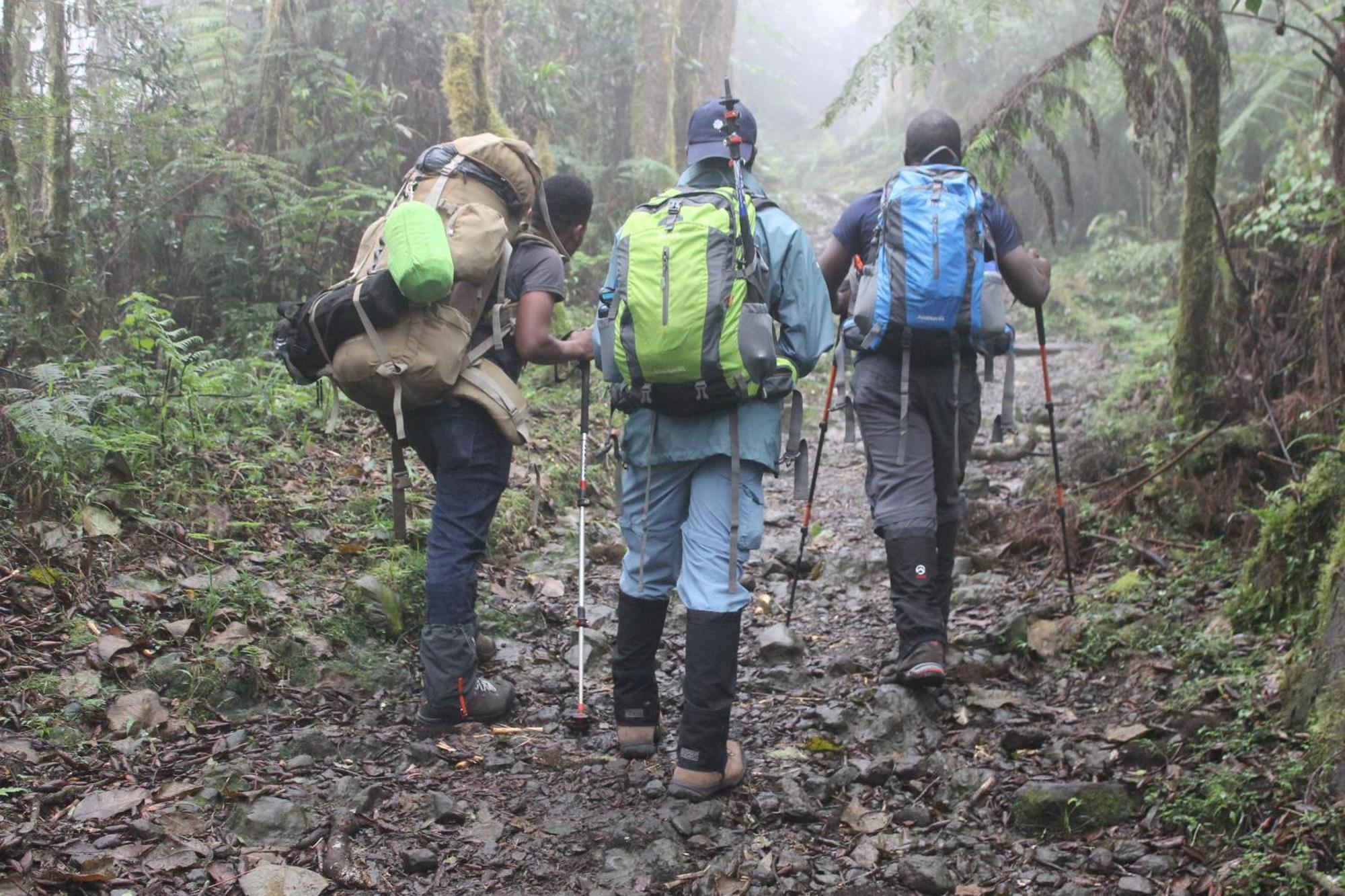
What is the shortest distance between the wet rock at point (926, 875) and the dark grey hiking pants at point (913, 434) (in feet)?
5.67

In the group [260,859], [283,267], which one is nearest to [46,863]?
[260,859]

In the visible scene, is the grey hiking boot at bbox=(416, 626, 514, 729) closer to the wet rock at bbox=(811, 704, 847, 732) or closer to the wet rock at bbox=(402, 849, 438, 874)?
the wet rock at bbox=(402, 849, 438, 874)

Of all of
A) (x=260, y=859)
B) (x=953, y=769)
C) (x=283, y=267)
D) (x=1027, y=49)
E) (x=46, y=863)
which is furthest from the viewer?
(x=1027, y=49)

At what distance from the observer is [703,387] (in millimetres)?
3832

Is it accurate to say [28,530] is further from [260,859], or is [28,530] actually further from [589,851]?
[589,851]

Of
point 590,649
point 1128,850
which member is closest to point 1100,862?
point 1128,850

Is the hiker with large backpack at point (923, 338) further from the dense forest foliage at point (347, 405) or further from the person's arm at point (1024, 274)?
the dense forest foliage at point (347, 405)

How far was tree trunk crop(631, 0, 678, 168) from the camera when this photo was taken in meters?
14.5

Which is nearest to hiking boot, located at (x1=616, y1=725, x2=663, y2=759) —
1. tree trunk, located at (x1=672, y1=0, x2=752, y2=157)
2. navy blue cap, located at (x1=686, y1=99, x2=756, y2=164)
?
navy blue cap, located at (x1=686, y1=99, x2=756, y2=164)

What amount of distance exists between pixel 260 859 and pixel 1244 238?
273 inches

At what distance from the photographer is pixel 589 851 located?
142 inches

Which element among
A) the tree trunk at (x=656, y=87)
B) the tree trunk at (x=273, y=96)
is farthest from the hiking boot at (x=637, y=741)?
the tree trunk at (x=656, y=87)

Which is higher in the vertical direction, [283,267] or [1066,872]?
[283,267]

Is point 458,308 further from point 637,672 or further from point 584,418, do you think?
point 637,672
